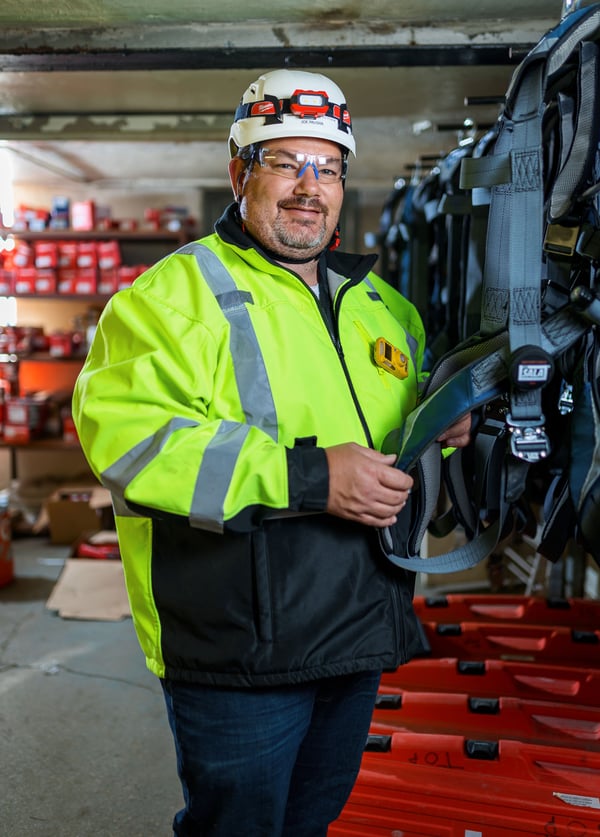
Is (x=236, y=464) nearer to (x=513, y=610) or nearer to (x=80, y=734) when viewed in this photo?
(x=513, y=610)

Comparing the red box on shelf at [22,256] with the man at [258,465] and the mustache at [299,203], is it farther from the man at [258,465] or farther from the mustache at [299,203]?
the mustache at [299,203]

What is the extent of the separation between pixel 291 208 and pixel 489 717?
151cm

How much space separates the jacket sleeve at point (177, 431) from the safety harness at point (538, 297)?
277 millimetres

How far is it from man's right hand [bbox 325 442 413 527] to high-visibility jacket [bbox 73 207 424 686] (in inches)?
0.9

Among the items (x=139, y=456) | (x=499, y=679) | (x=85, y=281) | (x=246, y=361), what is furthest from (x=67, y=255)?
(x=139, y=456)

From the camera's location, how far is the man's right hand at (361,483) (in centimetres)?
127

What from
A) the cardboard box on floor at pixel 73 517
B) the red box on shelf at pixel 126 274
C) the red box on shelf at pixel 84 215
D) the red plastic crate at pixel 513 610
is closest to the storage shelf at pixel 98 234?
the red box on shelf at pixel 84 215

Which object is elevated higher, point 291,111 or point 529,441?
point 291,111

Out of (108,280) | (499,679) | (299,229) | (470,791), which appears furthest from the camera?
(108,280)

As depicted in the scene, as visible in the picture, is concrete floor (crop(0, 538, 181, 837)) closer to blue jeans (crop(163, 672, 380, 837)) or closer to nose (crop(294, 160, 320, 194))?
blue jeans (crop(163, 672, 380, 837))

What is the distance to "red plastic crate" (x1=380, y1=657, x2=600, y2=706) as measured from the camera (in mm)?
2295

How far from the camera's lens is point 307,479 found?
1.26 m

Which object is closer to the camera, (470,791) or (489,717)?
(470,791)

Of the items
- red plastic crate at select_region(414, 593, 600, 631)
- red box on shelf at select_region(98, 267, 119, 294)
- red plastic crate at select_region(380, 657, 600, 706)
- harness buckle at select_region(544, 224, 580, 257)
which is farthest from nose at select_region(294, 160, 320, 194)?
red box on shelf at select_region(98, 267, 119, 294)
